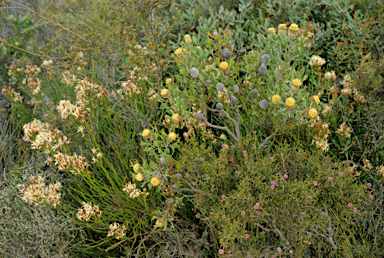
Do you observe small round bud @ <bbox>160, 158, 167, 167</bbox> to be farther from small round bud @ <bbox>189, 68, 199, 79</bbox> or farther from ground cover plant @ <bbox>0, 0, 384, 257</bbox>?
small round bud @ <bbox>189, 68, 199, 79</bbox>

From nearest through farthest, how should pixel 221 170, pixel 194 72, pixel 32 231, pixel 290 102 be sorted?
pixel 290 102 → pixel 194 72 → pixel 221 170 → pixel 32 231

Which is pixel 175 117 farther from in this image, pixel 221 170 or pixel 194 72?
pixel 221 170

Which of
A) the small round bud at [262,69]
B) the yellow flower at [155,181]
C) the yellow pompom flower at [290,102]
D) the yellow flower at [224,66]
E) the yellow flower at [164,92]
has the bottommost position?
the yellow flower at [155,181]

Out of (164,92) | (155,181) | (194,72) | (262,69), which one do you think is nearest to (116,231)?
(155,181)

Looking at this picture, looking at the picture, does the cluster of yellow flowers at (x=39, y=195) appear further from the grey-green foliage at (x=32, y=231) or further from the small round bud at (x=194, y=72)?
the small round bud at (x=194, y=72)

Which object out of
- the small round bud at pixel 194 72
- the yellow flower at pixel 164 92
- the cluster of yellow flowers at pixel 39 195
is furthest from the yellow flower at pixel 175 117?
the cluster of yellow flowers at pixel 39 195

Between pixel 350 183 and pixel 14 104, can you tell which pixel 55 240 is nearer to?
pixel 14 104

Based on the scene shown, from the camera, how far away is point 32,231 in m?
2.07

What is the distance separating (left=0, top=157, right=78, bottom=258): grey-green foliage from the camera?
2.02m

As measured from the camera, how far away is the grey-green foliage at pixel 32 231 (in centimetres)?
202

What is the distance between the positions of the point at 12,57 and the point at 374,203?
14.3 feet

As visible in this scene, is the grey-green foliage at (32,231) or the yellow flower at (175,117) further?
the grey-green foliage at (32,231)

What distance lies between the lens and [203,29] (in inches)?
124

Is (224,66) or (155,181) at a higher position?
(224,66)
